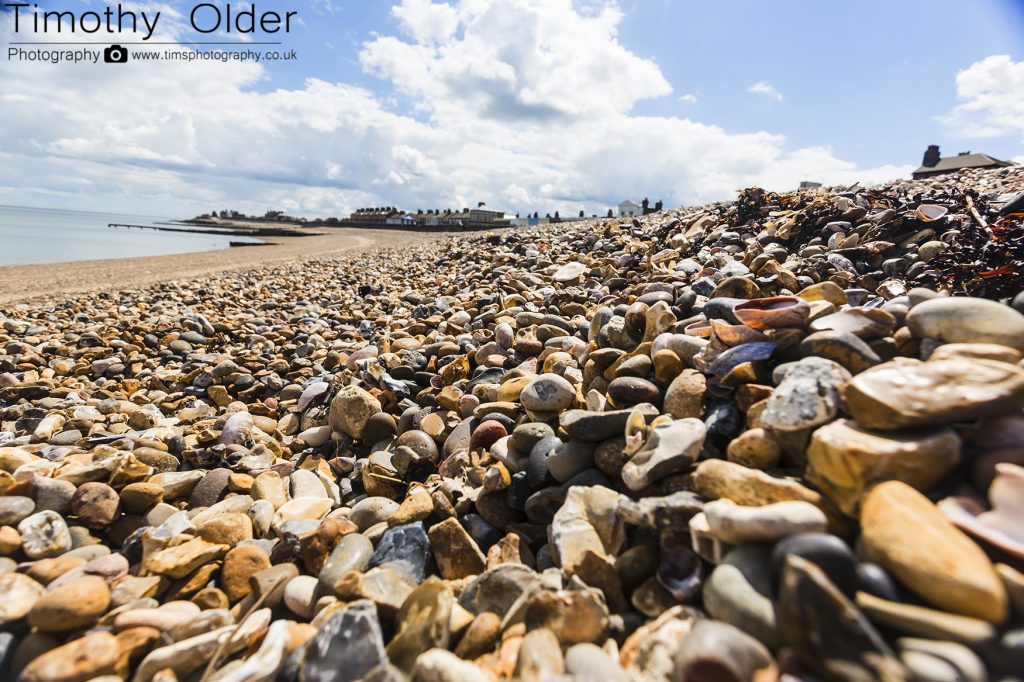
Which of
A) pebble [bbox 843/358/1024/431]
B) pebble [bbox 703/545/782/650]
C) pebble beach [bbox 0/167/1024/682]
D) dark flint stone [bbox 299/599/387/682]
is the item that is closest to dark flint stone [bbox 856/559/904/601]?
pebble beach [bbox 0/167/1024/682]

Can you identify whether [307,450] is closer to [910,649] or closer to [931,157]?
[910,649]

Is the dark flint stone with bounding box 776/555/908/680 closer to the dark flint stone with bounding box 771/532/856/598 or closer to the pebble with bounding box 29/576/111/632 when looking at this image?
the dark flint stone with bounding box 771/532/856/598

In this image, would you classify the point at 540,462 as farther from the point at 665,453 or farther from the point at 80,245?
the point at 80,245

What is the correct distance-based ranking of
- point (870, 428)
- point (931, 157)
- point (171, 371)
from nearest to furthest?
point (870, 428) → point (171, 371) → point (931, 157)

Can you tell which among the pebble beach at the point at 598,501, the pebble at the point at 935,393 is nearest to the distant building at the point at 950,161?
the pebble beach at the point at 598,501

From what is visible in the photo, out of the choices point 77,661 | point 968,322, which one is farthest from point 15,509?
point 968,322

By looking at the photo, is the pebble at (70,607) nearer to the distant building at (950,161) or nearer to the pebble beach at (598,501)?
the pebble beach at (598,501)

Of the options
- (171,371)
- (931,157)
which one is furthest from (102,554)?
(931,157)

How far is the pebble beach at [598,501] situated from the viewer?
3.02ft

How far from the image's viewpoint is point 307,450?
8.84ft

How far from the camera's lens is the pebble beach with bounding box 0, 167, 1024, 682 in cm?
92

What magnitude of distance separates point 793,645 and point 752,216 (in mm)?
4944

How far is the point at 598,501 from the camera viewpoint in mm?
1492

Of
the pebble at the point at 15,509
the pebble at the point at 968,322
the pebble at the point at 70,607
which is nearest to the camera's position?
the pebble at the point at 70,607
